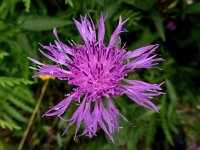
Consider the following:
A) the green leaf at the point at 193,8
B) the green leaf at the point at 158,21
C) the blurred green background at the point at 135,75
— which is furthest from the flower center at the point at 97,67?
the green leaf at the point at 193,8

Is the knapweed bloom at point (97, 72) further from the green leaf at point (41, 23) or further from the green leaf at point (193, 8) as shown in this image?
the green leaf at point (193, 8)

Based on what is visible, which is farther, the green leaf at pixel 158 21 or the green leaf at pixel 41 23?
the green leaf at pixel 158 21

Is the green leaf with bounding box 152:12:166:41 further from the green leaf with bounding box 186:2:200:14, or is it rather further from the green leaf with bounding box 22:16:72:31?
the green leaf with bounding box 22:16:72:31

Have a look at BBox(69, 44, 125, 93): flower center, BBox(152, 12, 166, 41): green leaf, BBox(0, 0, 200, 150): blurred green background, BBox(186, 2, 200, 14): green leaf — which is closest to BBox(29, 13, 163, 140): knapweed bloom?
BBox(69, 44, 125, 93): flower center

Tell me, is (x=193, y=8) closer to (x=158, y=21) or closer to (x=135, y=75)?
(x=158, y=21)

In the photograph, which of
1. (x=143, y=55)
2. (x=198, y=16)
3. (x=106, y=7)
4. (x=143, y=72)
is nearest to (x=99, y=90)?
(x=143, y=55)

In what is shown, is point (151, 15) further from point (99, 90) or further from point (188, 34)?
point (99, 90)

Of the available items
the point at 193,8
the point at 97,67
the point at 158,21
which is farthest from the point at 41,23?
the point at 193,8
